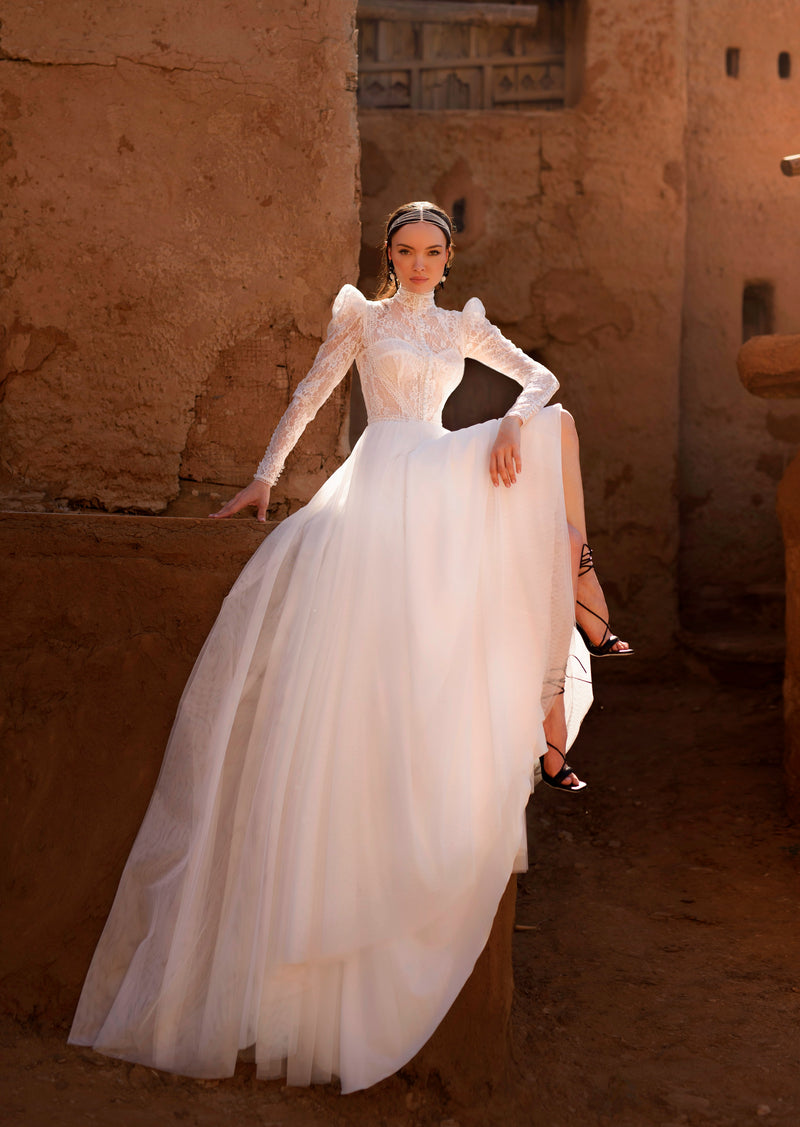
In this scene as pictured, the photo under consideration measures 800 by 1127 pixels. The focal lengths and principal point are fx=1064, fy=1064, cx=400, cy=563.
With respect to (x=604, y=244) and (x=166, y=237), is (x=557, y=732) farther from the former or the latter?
(x=604, y=244)

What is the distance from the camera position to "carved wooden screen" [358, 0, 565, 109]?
7129 millimetres

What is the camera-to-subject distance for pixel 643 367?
6.85 metres

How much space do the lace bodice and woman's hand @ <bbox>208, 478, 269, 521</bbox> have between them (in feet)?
0.13

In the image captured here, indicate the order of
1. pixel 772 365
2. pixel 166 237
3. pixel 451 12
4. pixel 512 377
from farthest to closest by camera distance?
pixel 451 12, pixel 772 365, pixel 166 237, pixel 512 377

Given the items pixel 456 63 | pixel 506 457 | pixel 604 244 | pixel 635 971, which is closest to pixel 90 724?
pixel 506 457

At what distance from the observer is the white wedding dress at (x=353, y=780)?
248cm

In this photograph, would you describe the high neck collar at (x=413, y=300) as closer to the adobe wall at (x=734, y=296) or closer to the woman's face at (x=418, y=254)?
the woman's face at (x=418, y=254)

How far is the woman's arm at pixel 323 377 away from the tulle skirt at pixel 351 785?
38cm

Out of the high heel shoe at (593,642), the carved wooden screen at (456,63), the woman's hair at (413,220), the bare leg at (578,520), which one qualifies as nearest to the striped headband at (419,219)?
the woman's hair at (413,220)

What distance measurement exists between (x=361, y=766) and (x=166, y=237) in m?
2.75

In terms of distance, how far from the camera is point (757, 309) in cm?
734

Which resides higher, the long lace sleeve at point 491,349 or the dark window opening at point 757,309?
the dark window opening at point 757,309

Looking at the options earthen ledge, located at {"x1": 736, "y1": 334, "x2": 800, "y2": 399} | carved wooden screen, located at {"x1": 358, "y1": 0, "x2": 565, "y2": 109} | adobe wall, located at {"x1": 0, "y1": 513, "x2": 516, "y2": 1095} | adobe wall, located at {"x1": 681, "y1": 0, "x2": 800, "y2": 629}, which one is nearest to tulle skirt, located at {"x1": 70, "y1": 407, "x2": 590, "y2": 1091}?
adobe wall, located at {"x1": 0, "y1": 513, "x2": 516, "y2": 1095}

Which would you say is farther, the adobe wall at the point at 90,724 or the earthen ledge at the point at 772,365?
the earthen ledge at the point at 772,365
